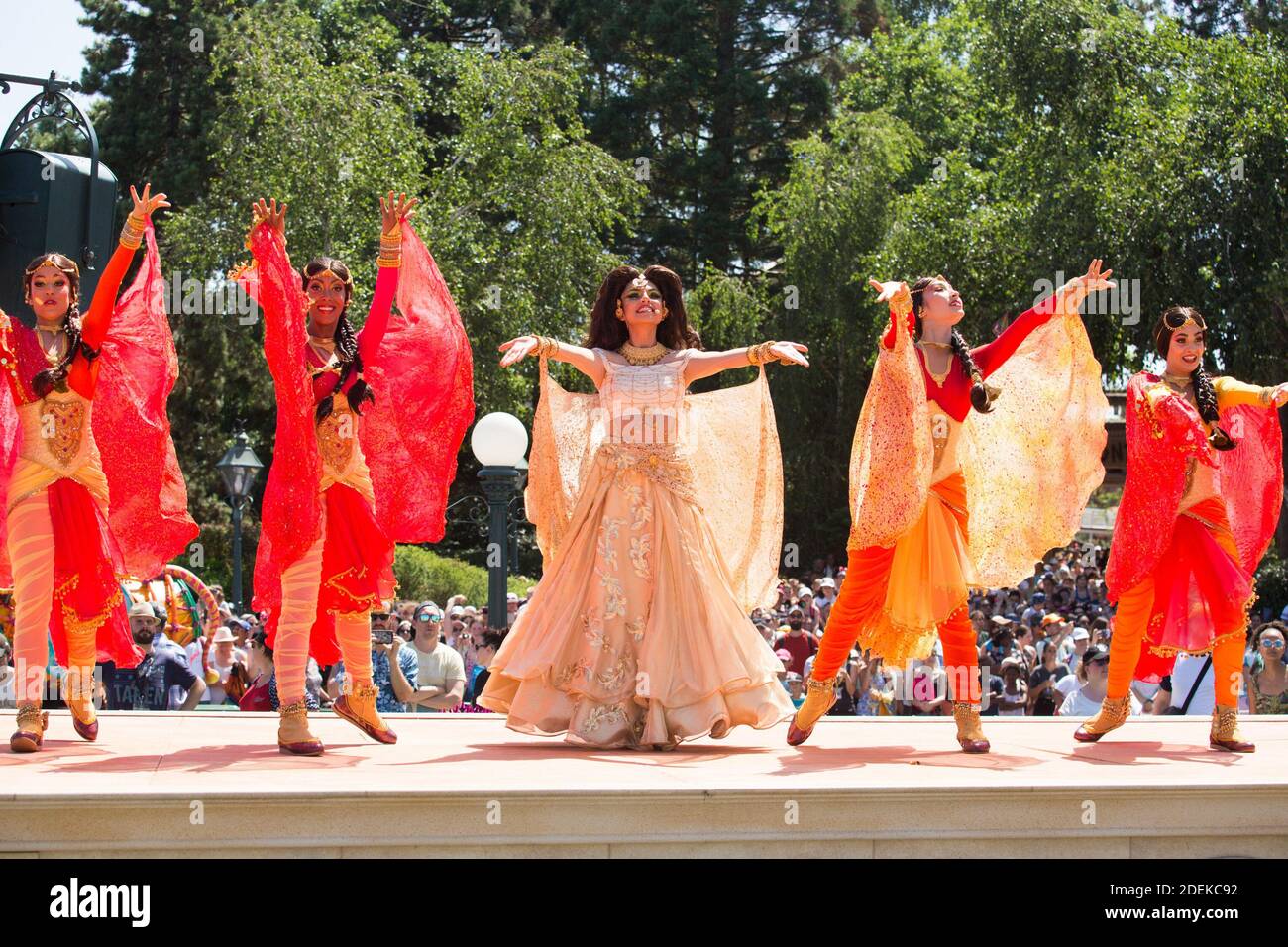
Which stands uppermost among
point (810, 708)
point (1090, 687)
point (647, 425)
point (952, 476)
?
point (647, 425)

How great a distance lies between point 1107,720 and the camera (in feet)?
22.0

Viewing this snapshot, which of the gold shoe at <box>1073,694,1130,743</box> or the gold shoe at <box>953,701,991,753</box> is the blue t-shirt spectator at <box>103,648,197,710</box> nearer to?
the gold shoe at <box>953,701,991,753</box>

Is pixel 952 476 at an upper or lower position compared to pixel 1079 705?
upper

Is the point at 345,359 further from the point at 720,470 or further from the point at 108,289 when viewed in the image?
the point at 720,470

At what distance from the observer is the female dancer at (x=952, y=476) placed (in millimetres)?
6336

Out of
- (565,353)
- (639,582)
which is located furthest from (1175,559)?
(565,353)

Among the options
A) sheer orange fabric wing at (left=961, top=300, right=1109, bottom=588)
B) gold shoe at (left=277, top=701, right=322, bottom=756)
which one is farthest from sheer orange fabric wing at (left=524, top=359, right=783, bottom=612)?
gold shoe at (left=277, top=701, right=322, bottom=756)

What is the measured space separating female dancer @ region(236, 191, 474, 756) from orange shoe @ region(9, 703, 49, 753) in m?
0.91

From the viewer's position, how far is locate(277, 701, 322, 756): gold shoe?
610cm

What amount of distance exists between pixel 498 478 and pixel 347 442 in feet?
11.2

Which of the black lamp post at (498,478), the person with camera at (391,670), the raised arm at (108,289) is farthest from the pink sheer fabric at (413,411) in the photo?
the black lamp post at (498,478)

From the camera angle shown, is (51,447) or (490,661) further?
(490,661)

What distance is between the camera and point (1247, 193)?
17.9 m

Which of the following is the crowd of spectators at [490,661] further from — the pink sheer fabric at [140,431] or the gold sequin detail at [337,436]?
the gold sequin detail at [337,436]
